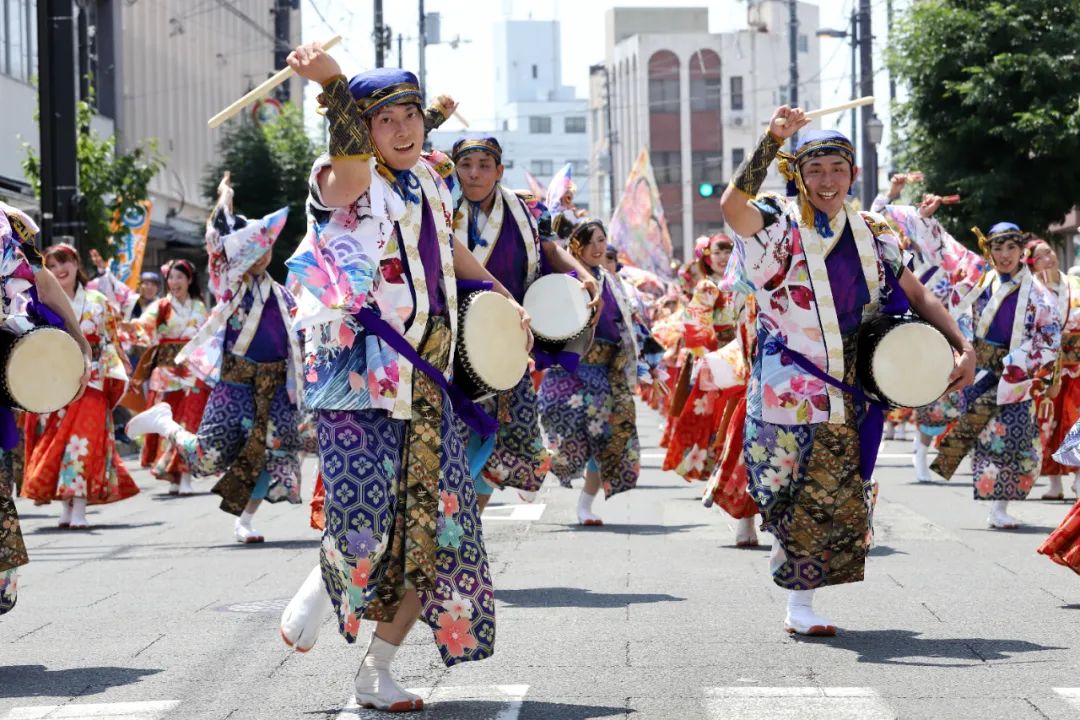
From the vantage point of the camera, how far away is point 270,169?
3803cm

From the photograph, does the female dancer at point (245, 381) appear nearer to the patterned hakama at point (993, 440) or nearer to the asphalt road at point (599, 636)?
the asphalt road at point (599, 636)

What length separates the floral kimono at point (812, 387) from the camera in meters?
6.75

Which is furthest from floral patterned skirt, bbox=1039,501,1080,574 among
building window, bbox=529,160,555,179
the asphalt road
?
building window, bbox=529,160,555,179

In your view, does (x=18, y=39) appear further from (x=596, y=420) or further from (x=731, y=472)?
(x=731, y=472)

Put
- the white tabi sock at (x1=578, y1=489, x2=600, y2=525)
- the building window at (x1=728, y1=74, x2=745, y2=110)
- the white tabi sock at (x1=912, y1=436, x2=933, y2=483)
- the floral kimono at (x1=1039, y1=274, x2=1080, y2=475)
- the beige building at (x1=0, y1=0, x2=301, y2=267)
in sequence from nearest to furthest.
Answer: the white tabi sock at (x1=578, y1=489, x2=600, y2=525)
the floral kimono at (x1=1039, y1=274, x2=1080, y2=475)
the white tabi sock at (x1=912, y1=436, x2=933, y2=483)
the beige building at (x1=0, y1=0, x2=301, y2=267)
the building window at (x1=728, y1=74, x2=745, y2=110)

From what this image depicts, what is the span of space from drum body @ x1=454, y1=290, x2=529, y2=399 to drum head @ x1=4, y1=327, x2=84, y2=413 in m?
1.51

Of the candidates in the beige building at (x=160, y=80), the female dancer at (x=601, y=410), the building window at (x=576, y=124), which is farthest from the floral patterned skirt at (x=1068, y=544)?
the building window at (x=576, y=124)

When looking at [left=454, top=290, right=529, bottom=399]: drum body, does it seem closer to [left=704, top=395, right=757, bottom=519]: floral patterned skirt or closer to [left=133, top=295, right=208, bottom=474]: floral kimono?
[left=704, top=395, right=757, bottom=519]: floral patterned skirt

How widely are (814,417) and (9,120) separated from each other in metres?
23.3

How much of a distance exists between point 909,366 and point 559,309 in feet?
4.94

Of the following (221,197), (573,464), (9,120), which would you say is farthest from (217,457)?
(9,120)

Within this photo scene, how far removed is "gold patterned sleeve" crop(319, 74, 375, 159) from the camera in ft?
17.0

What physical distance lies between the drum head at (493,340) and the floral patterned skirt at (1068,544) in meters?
2.57

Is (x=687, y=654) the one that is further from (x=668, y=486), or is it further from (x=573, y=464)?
(x=668, y=486)
